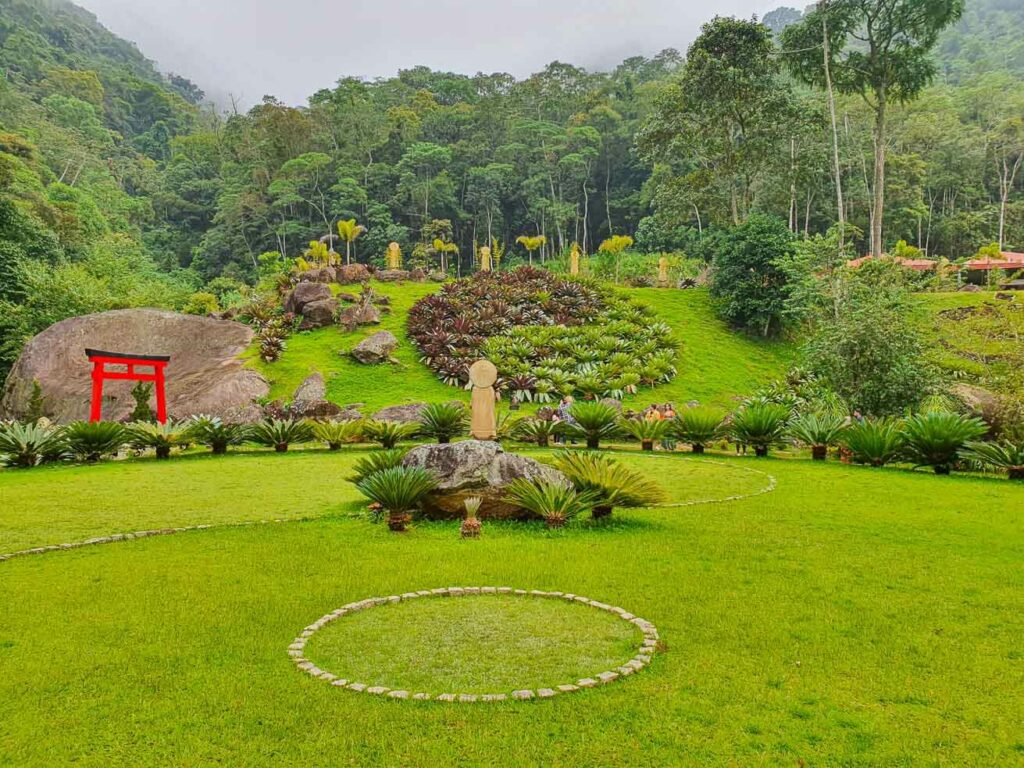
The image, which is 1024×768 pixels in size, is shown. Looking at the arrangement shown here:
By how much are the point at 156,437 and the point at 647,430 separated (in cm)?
990

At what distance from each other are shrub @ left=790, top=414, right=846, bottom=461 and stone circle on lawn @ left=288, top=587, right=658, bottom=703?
929 centimetres

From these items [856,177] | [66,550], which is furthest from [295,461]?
[856,177]

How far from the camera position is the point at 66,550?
7.03 meters

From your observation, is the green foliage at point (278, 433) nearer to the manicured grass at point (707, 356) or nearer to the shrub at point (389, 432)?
the shrub at point (389, 432)

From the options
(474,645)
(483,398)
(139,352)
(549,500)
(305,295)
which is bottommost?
(474,645)

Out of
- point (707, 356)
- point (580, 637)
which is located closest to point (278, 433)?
point (580, 637)

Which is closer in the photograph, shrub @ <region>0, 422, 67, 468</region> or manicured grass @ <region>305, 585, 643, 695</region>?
manicured grass @ <region>305, 585, 643, 695</region>

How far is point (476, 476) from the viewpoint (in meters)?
8.28

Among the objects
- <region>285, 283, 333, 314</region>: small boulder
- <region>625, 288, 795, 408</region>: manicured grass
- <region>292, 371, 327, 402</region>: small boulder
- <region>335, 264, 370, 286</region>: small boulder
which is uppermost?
<region>335, 264, 370, 286</region>: small boulder

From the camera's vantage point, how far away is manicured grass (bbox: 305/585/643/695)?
4.04 meters

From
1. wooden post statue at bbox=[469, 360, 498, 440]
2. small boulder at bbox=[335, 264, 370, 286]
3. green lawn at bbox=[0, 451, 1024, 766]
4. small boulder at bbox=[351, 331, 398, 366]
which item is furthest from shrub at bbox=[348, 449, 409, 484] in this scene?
small boulder at bbox=[335, 264, 370, 286]

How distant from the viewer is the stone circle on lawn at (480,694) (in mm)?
3760

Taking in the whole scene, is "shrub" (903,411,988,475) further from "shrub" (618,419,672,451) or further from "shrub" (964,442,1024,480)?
"shrub" (618,419,672,451)

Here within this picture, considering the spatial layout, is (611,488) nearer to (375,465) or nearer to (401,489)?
(401,489)
